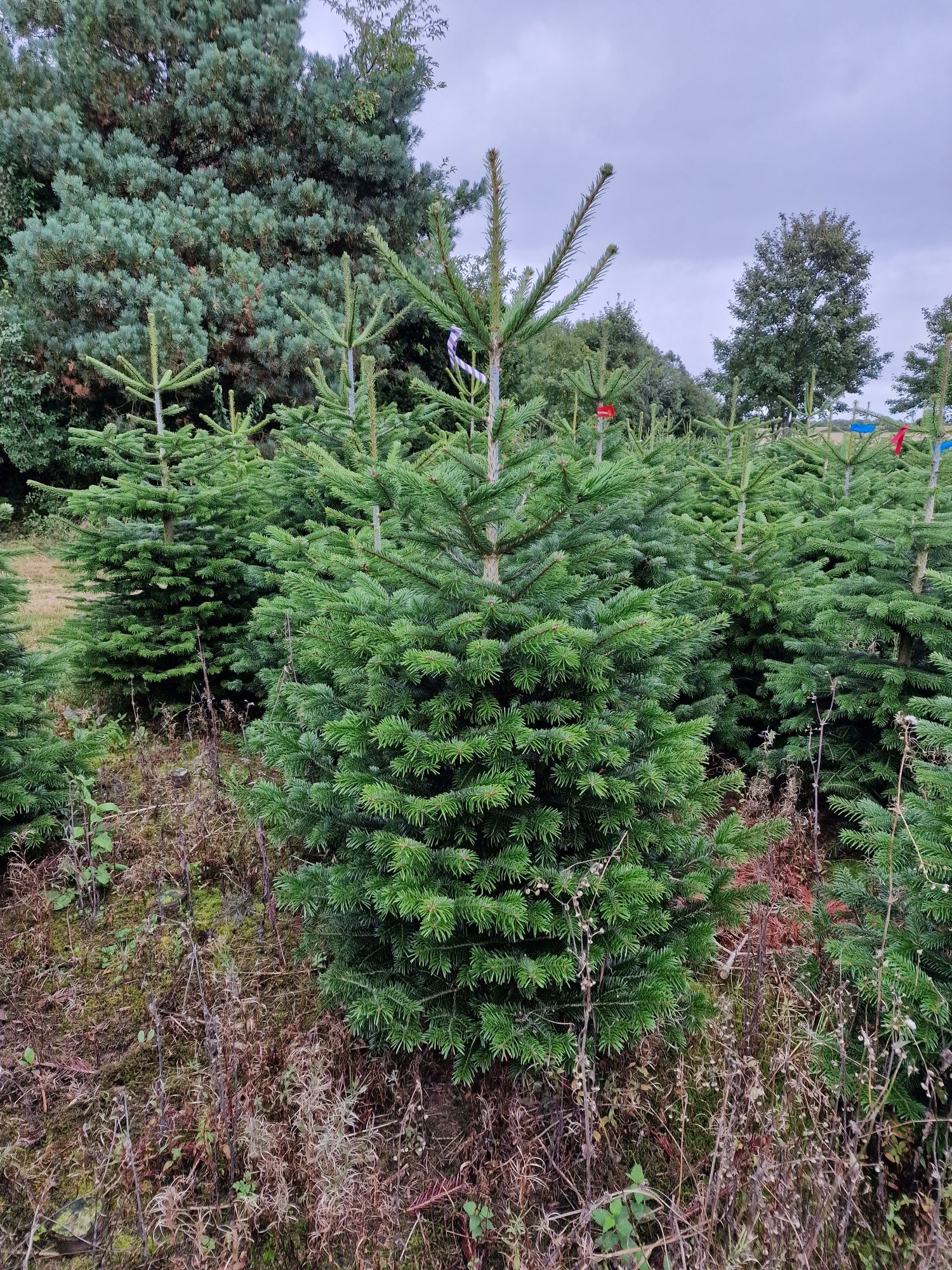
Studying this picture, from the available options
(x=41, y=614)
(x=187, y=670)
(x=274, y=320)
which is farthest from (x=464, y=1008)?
(x=274, y=320)

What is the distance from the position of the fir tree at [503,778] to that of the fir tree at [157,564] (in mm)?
2826

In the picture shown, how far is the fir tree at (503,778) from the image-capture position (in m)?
1.93

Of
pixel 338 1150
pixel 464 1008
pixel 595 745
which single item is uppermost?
pixel 595 745

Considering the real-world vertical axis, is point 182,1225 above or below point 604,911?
below

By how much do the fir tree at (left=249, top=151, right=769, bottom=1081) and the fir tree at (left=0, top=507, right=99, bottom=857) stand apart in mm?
1513

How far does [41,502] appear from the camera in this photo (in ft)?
44.5

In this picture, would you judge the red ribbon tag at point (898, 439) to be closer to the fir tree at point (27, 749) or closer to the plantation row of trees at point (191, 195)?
the fir tree at point (27, 749)

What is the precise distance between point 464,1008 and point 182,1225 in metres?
0.91

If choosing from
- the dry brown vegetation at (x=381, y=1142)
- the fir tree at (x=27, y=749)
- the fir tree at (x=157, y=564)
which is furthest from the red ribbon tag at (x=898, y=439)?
the fir tree at (x=27, y=749)

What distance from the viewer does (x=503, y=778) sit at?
1.92 metres

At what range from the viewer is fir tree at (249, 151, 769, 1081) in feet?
6.33

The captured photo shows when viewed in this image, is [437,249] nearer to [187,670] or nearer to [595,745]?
[595,745]

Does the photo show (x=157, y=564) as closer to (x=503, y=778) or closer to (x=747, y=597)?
(x=503, y=778)

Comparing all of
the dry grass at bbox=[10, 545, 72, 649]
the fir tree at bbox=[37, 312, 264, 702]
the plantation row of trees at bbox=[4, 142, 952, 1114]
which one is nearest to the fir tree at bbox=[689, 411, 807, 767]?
the plantation row of trees at bbox=[4, 142, 952, 1114]
